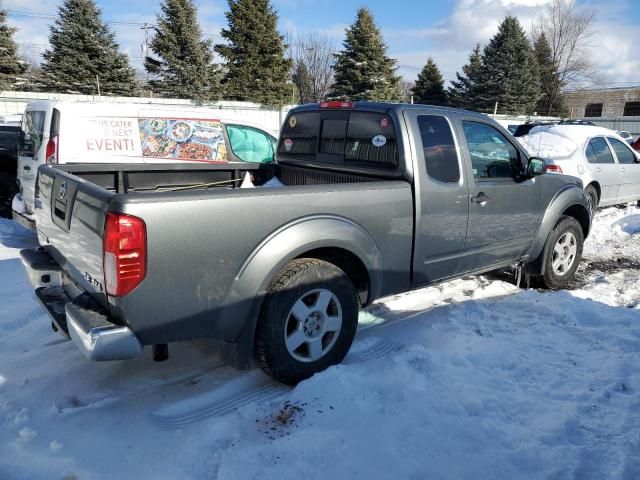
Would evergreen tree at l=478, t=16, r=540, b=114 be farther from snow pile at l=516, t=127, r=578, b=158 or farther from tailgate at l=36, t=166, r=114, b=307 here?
tailgate at l=36, t=166, r=114, b=307

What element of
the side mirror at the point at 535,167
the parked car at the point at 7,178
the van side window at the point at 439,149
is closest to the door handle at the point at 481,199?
the van side window at the point at 439,149

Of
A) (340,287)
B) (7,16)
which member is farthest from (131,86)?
(340,287)

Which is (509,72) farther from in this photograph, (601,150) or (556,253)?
(556,253)

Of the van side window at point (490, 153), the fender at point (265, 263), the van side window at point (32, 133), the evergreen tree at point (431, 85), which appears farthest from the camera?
the evergreen tree at point (431, 85)

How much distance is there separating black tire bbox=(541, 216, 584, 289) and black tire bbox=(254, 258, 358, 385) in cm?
278

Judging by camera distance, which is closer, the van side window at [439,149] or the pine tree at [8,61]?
the van side window at [439,149]

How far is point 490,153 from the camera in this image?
438 cm

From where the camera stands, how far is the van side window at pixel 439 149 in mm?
3818

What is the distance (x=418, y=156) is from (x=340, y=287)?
121 cm

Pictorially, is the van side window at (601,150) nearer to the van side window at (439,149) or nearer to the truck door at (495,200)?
the truck door at (495,200)

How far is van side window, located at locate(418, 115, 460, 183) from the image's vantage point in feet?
12.5

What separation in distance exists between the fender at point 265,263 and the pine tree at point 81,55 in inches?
1178

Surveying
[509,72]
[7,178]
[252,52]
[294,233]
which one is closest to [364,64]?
[252,52]

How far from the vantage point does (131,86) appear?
30531 millimetres
